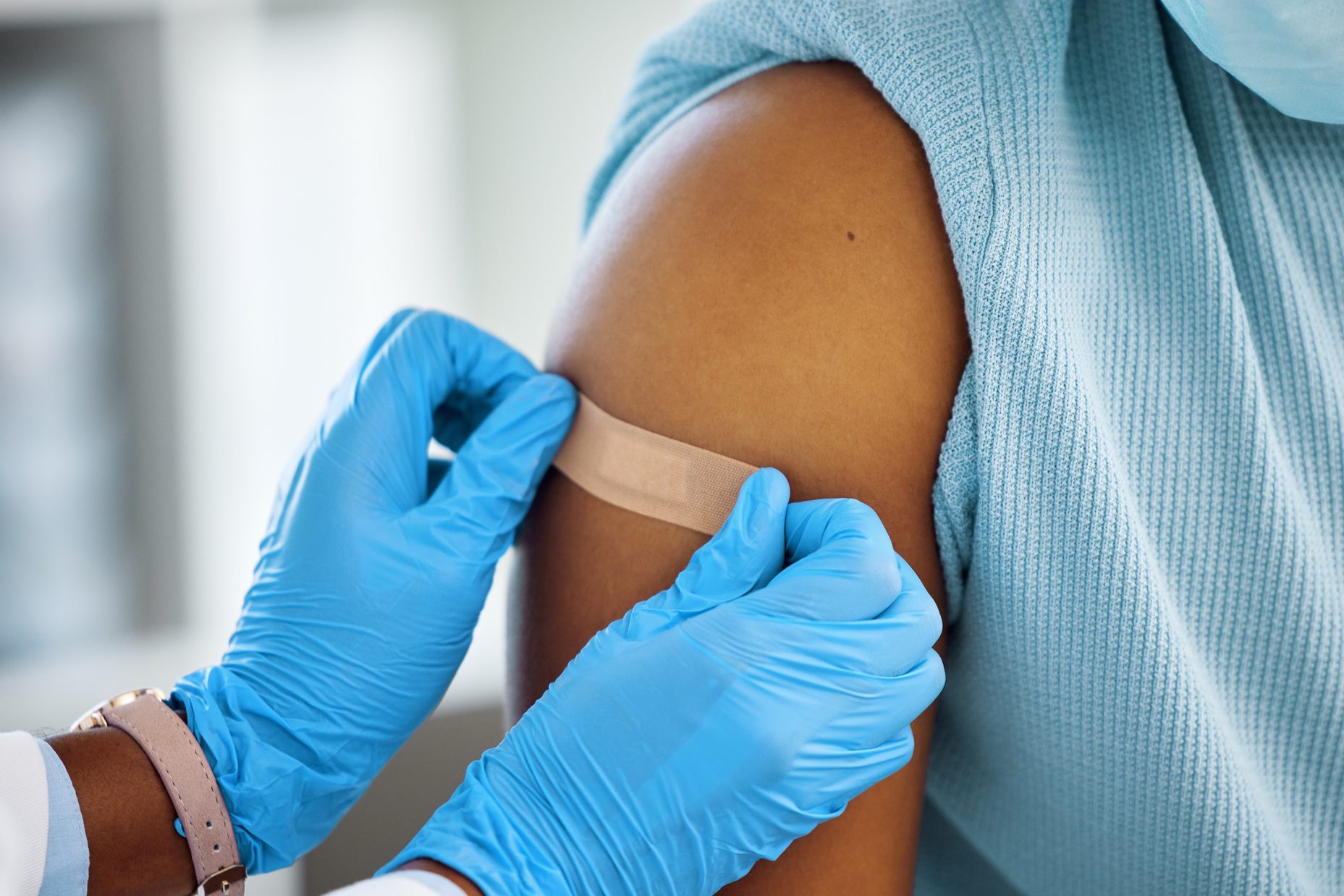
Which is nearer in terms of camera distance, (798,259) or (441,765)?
(798,259)

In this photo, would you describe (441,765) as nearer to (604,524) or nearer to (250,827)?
(250,827)

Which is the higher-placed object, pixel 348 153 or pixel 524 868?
pixel 348 153

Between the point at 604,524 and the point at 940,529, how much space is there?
0.92 feet

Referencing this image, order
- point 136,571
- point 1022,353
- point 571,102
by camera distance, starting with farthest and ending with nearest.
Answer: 1. point 571,102
2. point 136,571
3. point 1022,353

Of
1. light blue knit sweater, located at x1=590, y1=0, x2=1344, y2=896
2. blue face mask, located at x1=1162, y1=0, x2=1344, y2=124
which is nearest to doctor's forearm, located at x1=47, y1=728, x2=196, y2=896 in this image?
light blue knit sweater, located at x1=590, y1=0, x2=1344, y2=896

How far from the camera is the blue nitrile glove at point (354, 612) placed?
827 millimetres

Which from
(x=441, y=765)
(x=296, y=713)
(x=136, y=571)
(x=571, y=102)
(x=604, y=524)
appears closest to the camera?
(x=604, y=524)

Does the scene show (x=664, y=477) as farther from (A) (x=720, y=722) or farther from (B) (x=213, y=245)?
(B) (x=213, y=245)

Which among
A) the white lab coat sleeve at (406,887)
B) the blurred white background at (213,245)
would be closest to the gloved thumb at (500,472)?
the white lab coat sleeve at (406,887)

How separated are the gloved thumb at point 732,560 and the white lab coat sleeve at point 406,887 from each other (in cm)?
21

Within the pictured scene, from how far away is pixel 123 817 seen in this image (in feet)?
2.42

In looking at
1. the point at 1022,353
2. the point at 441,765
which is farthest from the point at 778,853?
the point at 441,765

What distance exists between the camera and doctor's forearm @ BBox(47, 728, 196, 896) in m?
0.73

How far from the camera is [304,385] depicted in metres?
2.44
